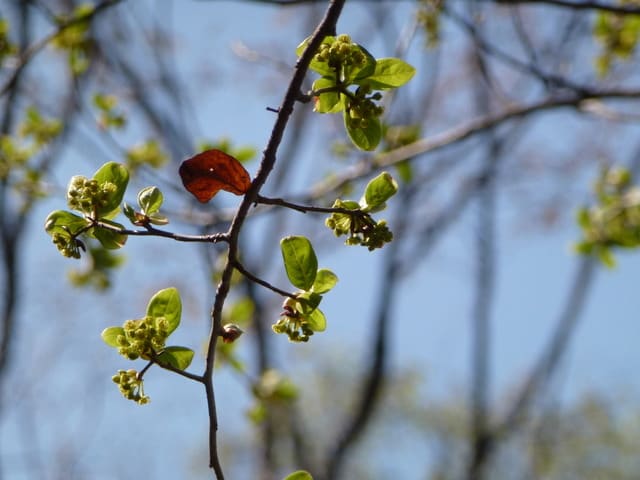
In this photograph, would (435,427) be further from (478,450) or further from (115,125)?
(115,125)

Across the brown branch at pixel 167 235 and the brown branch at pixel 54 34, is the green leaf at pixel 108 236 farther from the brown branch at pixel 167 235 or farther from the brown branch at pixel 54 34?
the brown branch at pixel 54 34

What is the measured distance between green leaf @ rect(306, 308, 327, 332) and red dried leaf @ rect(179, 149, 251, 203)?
0.71ft

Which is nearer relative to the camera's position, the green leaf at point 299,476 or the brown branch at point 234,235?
the brown branch at point 234,235

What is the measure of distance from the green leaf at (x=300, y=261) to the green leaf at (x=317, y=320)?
43 mm

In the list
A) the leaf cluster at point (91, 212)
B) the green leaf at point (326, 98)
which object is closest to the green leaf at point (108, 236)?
the leaf cluster at point (91, 212)

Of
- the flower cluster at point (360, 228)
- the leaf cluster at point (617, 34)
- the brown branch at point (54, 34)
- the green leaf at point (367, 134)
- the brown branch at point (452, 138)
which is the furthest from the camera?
the leaf cluster at point (617, 34)

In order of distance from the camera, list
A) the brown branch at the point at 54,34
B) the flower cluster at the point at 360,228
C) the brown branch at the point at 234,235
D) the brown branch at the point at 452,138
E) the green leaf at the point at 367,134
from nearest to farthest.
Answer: the brown branch at the point at 234,235 < the flower cluster at the point at 360,228 < the green leaf at the point at 367,134 < the brown branch at the point at 54,34 < the brown branch at the point at 452,138

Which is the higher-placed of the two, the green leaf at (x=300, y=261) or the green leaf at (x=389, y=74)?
the green leaf at (x=389, y=74)

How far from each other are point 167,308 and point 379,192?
1.22 ft

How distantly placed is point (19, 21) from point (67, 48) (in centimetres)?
243

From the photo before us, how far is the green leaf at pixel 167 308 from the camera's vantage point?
112 cm

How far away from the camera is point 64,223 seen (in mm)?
1082

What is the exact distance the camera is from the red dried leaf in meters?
1.04

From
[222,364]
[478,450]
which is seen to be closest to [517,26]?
[222,364]
